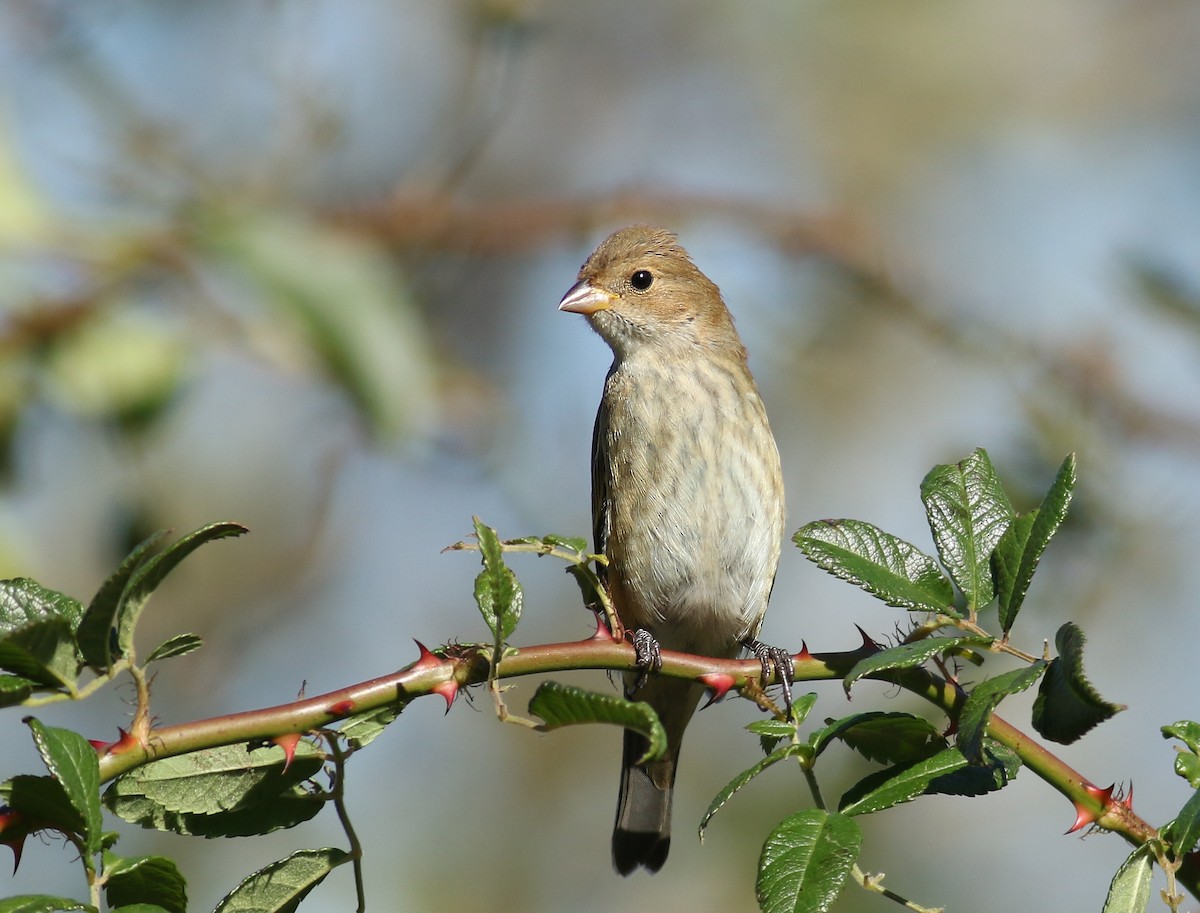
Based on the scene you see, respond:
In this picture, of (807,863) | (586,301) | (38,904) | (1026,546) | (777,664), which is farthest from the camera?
(586,301)

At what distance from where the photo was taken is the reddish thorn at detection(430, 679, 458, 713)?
204cm

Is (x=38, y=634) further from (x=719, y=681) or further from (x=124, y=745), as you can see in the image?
(x=719, y=681)

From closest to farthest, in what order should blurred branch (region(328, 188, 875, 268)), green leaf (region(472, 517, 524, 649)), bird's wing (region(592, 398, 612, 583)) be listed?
green leaf (region(472, 517, 524, 649))
blurred branch (region(328, 188, 875, 268))
bird's wing (region(592, 398, 612, 583))

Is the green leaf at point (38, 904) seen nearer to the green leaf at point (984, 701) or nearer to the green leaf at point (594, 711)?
the green leaf at point (594, 711)

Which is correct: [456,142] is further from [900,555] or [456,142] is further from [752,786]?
[752,786]

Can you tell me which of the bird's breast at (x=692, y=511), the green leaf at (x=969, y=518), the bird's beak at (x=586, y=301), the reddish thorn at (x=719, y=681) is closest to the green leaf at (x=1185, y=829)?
the green leaf at (x=969, y=518)

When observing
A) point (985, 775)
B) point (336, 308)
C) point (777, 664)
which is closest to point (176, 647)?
point (336, 308)

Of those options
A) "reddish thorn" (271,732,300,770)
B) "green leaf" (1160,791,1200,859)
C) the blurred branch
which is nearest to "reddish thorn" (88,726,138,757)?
"reddish thorn" (271,732,300,770)

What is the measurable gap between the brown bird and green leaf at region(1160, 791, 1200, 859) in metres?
2.30

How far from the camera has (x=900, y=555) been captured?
A: 224 centimetres

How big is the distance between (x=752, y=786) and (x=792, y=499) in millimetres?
2898

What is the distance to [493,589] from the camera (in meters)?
1.98

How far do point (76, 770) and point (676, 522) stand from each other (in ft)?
9.76

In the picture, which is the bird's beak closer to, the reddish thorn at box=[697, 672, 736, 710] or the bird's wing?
the bird's wing
